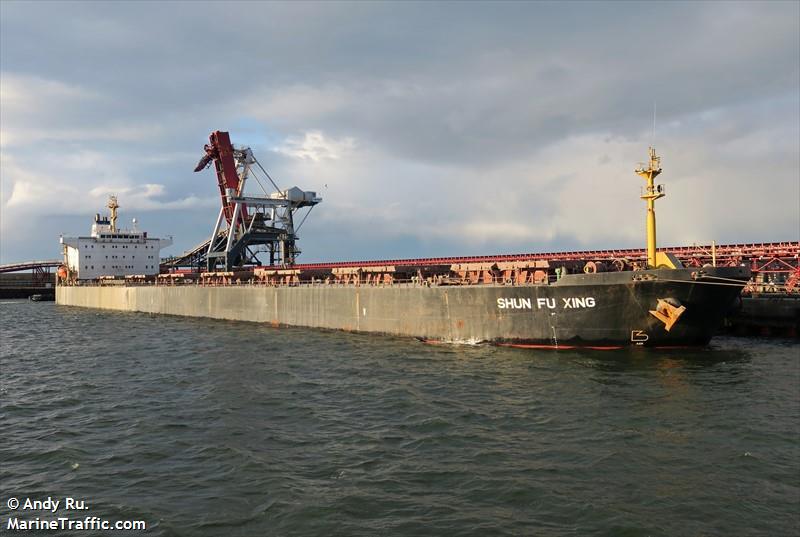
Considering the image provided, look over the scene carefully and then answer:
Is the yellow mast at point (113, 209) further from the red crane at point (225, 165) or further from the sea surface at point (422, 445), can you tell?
the sea surface at point (422, 445)

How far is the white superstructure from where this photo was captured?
217 feet

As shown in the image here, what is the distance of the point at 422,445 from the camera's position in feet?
35.7

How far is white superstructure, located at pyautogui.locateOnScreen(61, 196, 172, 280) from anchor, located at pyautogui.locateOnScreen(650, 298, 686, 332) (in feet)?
216

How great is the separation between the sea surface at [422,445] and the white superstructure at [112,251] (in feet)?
173

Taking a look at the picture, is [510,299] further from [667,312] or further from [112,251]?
[112,251]

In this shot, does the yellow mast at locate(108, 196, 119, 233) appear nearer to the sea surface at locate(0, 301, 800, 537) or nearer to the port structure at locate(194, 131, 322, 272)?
the port structure at locate(194, 131, 322, 272)

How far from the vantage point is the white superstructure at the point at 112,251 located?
217 feet

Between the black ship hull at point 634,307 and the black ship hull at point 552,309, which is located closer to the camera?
the black ship hull at point 634,307

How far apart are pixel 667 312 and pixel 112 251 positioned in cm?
6901

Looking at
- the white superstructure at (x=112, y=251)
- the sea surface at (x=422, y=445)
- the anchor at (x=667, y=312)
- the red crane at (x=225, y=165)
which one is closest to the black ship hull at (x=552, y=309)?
the anchor at (x=667, y=312)

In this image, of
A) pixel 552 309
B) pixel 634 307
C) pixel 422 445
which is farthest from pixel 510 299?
pixel 422 445

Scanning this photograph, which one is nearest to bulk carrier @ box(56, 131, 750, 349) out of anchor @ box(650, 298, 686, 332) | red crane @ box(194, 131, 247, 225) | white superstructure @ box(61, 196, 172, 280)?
anchor @ box(650, 298, 686, 332)

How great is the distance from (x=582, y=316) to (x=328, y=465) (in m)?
13.8

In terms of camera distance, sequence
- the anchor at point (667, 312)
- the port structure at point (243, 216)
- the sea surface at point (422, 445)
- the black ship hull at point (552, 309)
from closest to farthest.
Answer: the sea surface at point (422, 445) < the anchor at point (667, 312) < the black ship hull at point (552, 309) < the port structure at point (243, 216)
